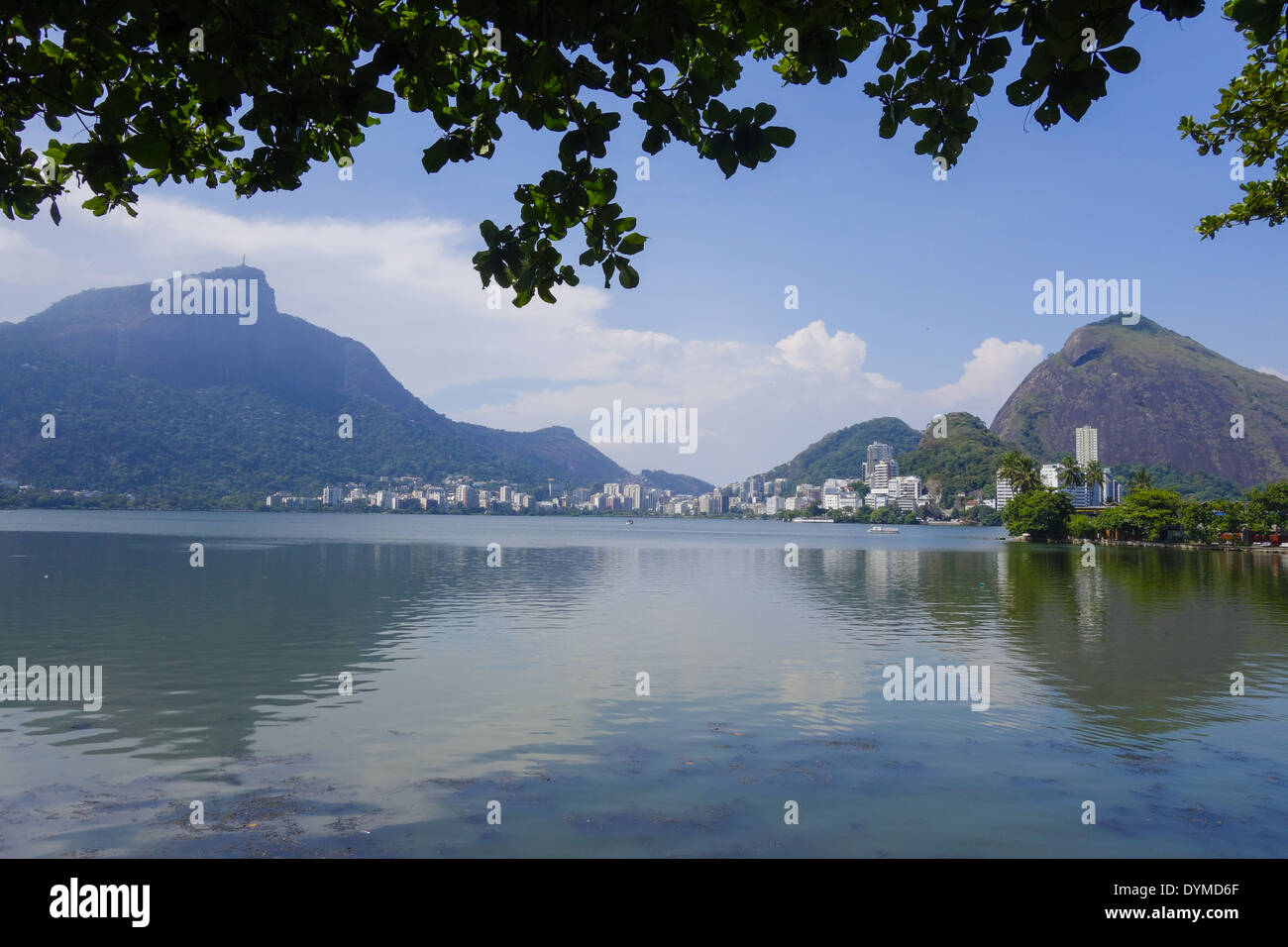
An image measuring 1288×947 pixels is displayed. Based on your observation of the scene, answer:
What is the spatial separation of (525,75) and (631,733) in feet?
39.8

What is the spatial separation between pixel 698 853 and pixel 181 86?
8.80 meters

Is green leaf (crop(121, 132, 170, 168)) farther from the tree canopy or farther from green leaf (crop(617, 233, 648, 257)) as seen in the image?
green leaf (crop(617, 233, 648, 257))

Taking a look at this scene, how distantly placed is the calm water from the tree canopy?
736 centimetres

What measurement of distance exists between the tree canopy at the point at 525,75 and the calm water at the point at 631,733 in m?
7.36

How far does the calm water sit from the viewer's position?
9.76 m

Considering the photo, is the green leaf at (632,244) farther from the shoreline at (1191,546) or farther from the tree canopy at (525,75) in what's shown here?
the shoreline at (1191,546)

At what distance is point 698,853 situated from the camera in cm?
899

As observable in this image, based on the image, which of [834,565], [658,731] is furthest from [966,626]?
[834,565]

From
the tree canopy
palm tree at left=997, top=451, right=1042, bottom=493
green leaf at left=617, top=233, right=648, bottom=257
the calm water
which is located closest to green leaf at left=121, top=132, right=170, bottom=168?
the tree canopy

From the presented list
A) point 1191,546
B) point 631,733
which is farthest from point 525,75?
point 1191,546

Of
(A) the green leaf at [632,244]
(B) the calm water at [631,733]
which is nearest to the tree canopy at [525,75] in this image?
(A) the green leaf at [632,244]

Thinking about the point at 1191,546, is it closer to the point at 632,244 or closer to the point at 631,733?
the point at 631,733

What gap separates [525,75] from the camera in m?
4.86
